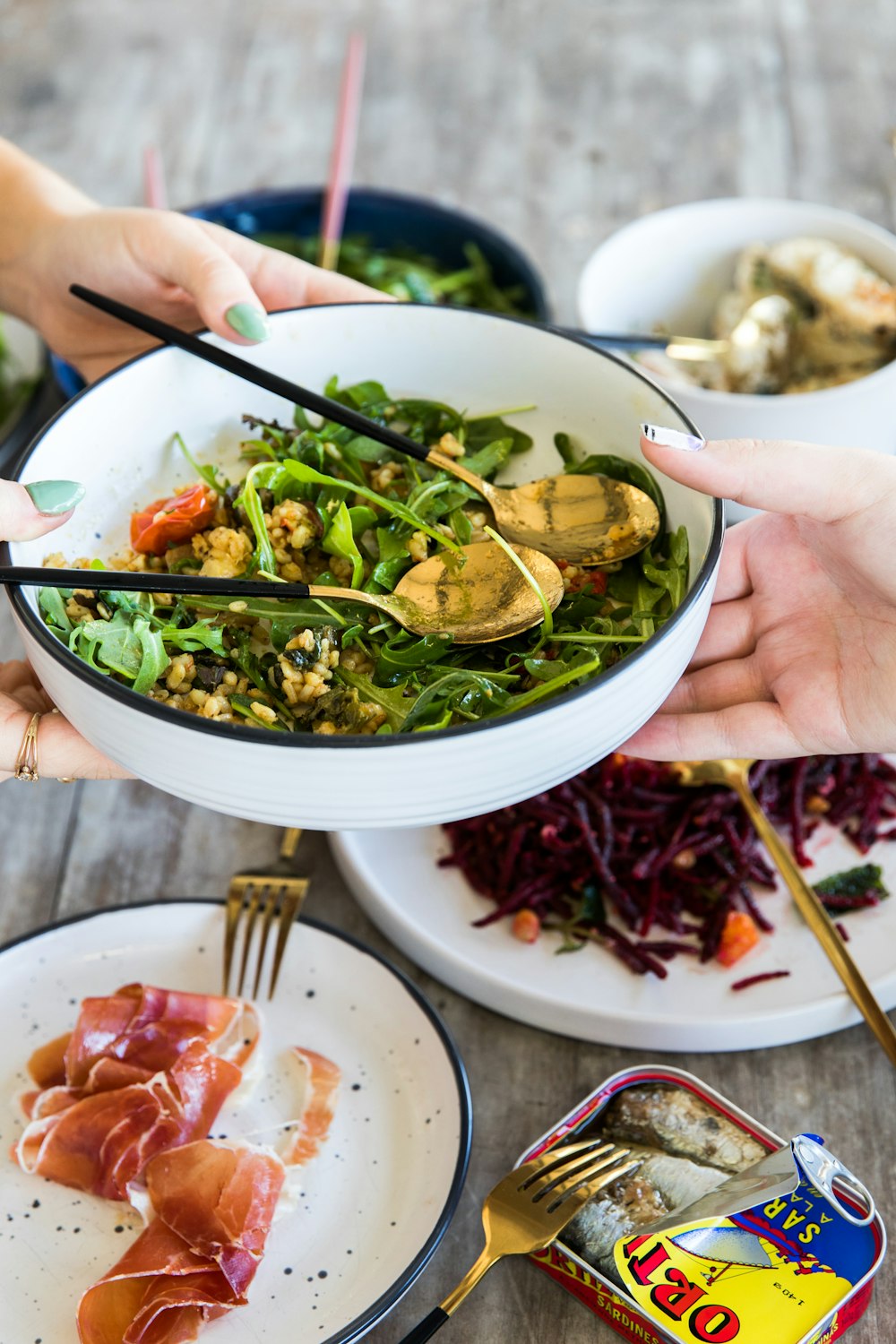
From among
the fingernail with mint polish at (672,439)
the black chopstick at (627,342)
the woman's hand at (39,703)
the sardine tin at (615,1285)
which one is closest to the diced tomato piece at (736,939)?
the sardine tin at (615,1285)

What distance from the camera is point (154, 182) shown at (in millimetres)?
3129

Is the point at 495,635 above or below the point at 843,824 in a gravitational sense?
above

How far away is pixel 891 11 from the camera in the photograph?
4.14 metres

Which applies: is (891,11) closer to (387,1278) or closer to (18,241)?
(18,241)

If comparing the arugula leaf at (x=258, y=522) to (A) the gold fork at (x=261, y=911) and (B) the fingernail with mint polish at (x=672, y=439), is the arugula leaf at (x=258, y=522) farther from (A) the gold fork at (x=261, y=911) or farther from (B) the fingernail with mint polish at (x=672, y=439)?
(B) the fingernail with mint polish at (x=672, y=439)

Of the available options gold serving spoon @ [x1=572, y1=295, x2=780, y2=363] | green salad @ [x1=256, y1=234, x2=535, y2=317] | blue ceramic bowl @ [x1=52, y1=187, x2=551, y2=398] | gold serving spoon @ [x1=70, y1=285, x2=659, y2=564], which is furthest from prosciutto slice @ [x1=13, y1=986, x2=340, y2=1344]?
blue ceramic bowl @ [x1=52, y1=187, x2=551, y2=398]

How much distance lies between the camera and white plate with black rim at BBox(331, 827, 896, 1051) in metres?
1.73

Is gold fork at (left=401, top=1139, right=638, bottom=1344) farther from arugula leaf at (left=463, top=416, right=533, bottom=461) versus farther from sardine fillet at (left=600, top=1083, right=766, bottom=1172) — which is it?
arugula leaf at (left=463, top=416, right=533, bottom=461)

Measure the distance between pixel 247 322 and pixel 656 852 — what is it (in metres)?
0.99

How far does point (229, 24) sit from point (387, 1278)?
4.16 m

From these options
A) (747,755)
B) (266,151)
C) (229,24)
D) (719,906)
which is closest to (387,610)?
(747,755)

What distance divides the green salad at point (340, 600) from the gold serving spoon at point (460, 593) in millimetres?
19

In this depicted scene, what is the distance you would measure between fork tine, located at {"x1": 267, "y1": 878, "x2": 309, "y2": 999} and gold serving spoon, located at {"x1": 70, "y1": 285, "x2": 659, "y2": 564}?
62 centimetres

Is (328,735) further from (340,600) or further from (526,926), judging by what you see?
(526,926)
